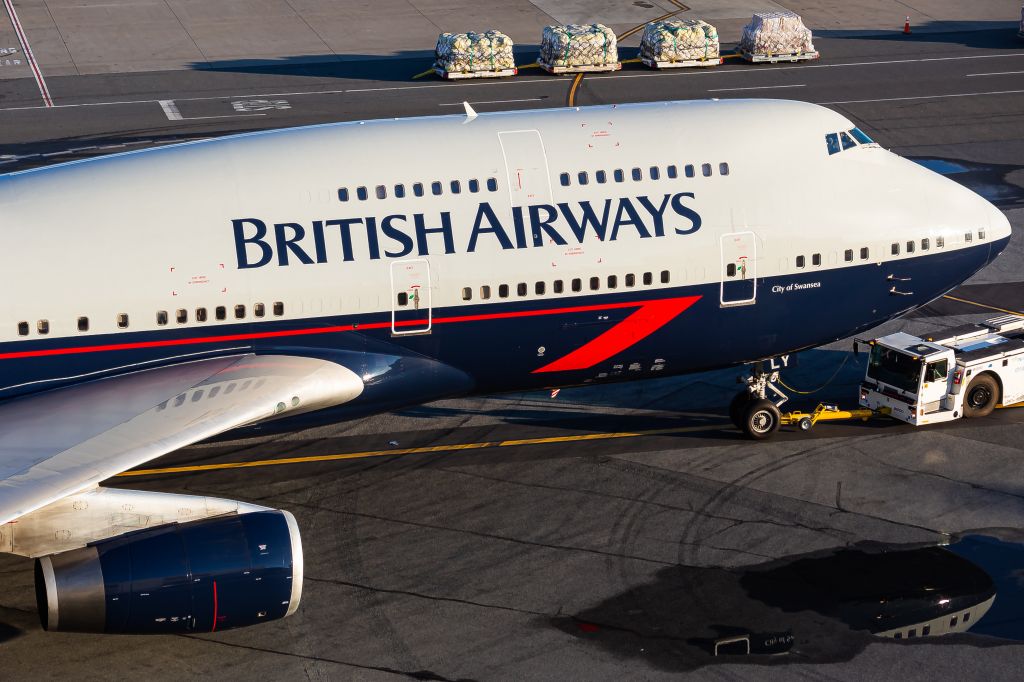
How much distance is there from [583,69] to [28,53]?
80.7 feet

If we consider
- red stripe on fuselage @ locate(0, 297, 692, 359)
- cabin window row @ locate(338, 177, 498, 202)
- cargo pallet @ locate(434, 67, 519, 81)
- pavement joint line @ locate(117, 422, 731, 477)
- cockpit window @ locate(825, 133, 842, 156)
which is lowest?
pavement joint line @ locate(117, 422, 731, 477)

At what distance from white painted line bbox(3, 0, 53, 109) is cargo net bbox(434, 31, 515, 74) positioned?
16.2 m

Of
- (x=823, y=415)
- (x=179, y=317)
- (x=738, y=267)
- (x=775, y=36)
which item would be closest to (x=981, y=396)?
(x=823, y=415)

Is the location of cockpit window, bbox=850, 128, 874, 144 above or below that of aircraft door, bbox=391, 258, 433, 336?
above

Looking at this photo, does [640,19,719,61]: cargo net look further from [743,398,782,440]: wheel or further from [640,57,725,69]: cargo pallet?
[743,398,782,440]: wheel

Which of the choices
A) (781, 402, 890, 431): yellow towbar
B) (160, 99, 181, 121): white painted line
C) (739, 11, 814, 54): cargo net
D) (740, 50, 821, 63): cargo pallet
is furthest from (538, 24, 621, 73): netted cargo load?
(781, 402, 890, 431): yellow towbar

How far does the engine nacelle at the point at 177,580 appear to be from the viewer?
22375 mm

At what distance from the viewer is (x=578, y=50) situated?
58812mm

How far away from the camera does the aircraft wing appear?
76.3ft

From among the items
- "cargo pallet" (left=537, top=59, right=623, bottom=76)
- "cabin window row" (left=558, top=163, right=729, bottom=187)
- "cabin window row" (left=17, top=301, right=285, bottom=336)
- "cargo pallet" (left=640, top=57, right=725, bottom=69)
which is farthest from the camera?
"cargo pallet" (left=640, top=57, right=725, bottom=69)

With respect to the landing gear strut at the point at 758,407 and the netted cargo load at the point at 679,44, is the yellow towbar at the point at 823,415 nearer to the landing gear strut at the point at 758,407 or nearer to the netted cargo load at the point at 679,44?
the landing gear strut at the point at 758,407

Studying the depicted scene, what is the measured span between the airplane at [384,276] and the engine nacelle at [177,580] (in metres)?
0.05

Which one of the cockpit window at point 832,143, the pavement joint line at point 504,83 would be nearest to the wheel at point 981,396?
the cockpit window at point 832,143

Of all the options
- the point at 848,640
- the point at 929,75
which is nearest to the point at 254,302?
the point at 848,640
